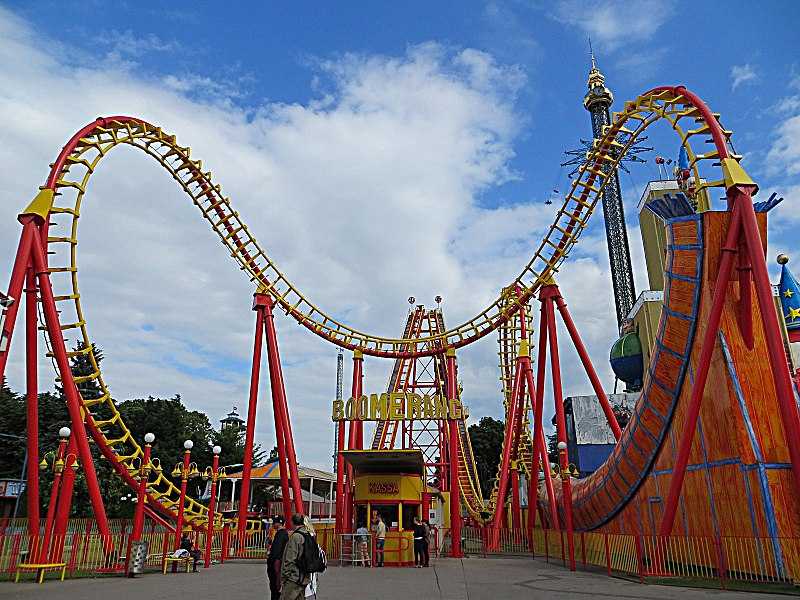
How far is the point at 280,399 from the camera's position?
19.2 m

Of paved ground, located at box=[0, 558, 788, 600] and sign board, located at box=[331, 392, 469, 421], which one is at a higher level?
sign board, located at box=[331, 392, 469, 421]

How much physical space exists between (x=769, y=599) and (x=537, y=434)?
36.0 feet

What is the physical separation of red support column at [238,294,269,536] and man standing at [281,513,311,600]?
1160 cm

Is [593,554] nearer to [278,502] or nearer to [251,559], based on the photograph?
[251,559]

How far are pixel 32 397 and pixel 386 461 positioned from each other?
31.7ft

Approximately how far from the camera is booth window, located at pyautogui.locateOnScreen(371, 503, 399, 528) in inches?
736

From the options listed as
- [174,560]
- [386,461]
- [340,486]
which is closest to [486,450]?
[340,486]

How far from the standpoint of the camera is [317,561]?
630cm

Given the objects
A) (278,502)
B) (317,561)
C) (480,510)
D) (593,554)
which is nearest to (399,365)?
(480,510)

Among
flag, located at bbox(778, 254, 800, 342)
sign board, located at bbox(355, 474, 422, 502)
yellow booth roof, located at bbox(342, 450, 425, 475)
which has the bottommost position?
sign board, located at bbox(355, 474, 422, 502)

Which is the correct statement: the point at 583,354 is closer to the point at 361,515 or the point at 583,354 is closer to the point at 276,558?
the point at 361,515

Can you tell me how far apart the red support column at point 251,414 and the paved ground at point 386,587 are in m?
3.39

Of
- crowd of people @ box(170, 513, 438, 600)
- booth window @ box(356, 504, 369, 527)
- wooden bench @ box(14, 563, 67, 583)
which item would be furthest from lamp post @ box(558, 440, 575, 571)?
wooden bench @ box(14, 563, 67, 583)

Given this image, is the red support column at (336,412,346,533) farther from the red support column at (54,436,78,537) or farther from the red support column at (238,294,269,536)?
the red support column at (54,436,78,537)
